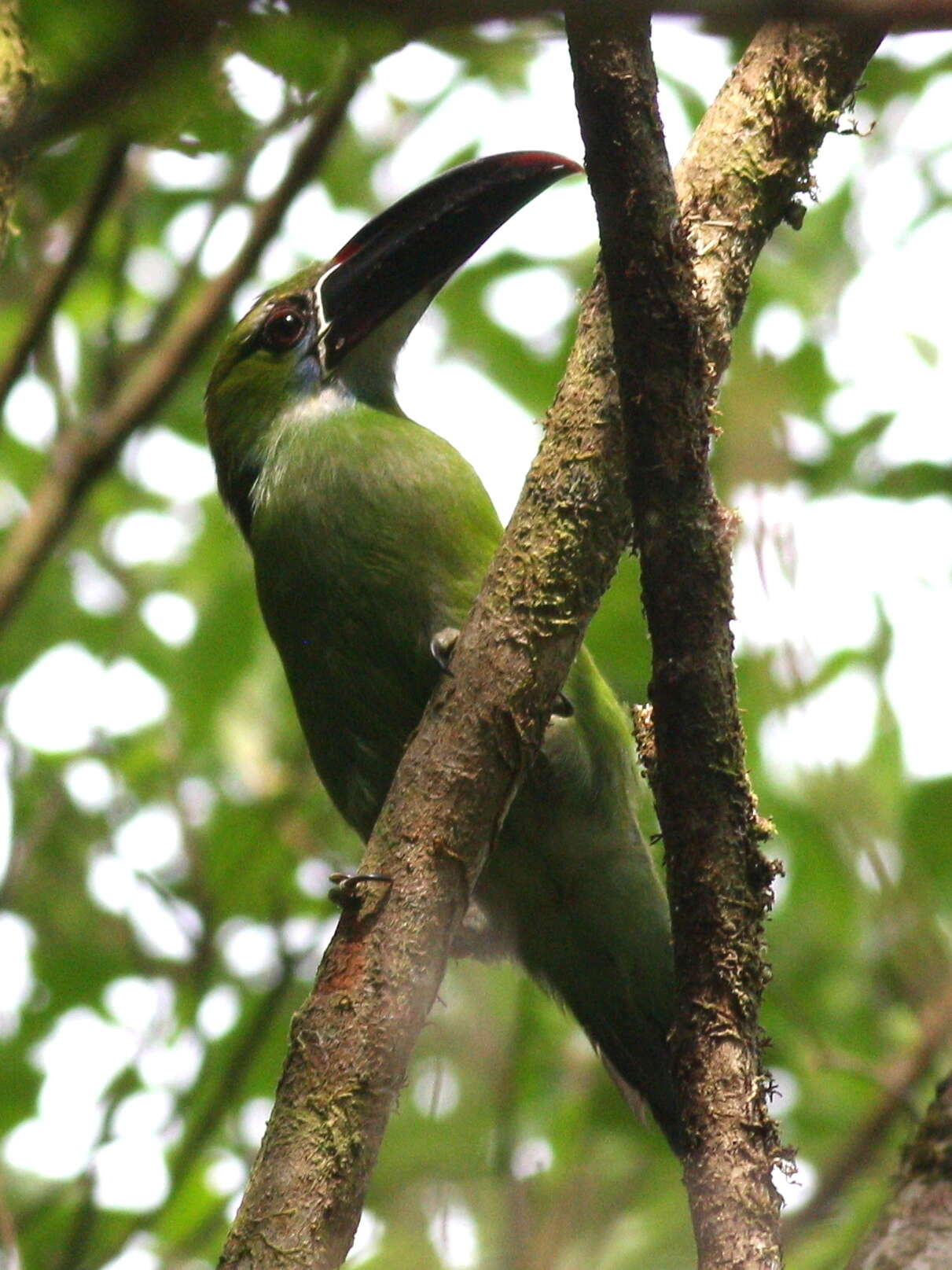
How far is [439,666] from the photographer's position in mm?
3100

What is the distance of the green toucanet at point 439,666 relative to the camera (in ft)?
10.4

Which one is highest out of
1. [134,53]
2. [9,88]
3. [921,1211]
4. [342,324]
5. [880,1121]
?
[342,324]

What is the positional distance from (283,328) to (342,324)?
0.62 feet

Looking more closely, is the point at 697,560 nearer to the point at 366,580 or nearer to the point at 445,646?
the point at 445,646

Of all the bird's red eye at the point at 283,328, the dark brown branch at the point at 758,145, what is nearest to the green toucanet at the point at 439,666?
the bird's red eye at the point at 283,328

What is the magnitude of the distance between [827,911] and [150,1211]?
6.55 feet

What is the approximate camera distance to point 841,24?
71cm

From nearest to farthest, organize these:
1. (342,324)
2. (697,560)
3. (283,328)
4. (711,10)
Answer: (711,10), (697,560), (342,324), (283,328)

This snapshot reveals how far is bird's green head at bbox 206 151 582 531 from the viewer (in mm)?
3545

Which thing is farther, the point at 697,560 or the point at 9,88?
the point at 9,88

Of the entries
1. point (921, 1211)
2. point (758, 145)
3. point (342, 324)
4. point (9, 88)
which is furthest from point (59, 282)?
point (921, 1211)

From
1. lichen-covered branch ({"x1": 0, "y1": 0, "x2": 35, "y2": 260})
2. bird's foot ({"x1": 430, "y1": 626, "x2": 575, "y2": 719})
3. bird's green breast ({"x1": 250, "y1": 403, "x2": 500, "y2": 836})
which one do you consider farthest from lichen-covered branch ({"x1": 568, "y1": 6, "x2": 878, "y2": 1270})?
lichen-covered branch ({"x1": 0, "y1": 0, "x2": 35, "y2": 260})

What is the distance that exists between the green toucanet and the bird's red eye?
1.03 feet

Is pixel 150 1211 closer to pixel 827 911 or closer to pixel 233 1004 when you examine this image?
pixel 233 1004
